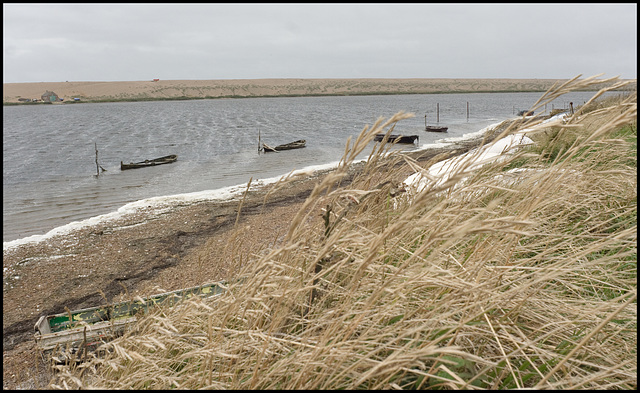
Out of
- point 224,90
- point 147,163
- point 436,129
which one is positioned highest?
point 224,90

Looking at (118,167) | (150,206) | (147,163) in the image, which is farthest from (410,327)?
(118,167)

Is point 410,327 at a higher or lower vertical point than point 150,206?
higher

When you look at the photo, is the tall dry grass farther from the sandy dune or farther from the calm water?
the sandy dune

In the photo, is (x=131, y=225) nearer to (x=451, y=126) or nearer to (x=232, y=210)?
(x=232, y=210)

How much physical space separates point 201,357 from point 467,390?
1.16 metres

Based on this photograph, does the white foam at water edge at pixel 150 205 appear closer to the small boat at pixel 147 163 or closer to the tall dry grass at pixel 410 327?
the small boat at pixel 147 163

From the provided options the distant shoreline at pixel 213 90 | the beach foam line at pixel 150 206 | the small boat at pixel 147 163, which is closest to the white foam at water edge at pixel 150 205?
the beach foam line at pixel 150 206

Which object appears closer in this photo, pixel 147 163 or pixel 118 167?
pixel 147 163

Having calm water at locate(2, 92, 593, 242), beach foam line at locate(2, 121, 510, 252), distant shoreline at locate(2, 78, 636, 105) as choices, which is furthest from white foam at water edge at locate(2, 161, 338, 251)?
distant shoreline at locate(2, 78, 636, 105)

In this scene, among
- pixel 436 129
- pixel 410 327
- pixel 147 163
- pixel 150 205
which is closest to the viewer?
pixel 410 327

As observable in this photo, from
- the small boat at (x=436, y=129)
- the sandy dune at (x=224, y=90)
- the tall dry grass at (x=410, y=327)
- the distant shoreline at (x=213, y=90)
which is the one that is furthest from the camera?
the sandy dune at (x=224, y=90)

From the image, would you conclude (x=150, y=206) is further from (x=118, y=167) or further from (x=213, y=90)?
(x=213, y=90)

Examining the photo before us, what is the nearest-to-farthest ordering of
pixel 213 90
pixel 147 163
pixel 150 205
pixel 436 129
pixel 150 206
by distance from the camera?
1. pixel 150 206
2. pixel 150 205
3. pixel 147 163
4. pixel 436 129
5. pixel 213 90

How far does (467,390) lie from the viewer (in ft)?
5.21
